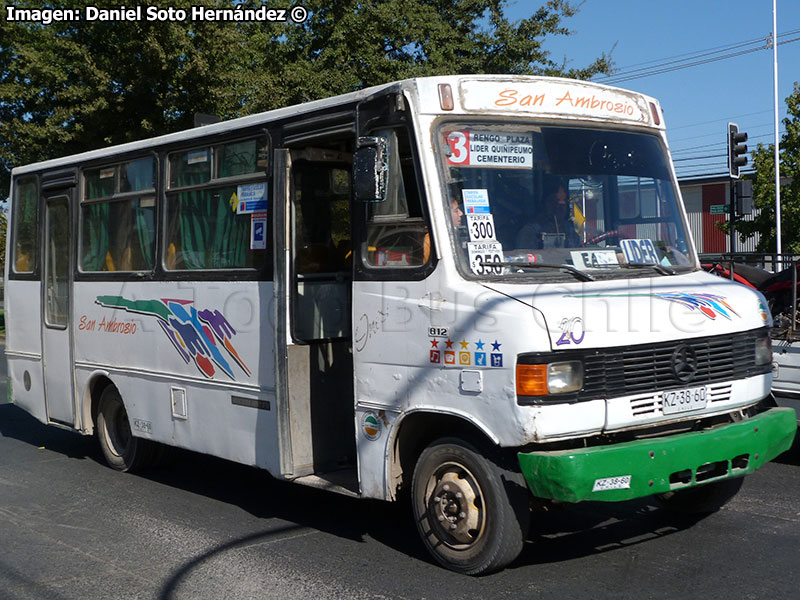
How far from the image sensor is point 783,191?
28547 millimetres

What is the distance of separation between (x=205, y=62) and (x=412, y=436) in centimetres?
1338

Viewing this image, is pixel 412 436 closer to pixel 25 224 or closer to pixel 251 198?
pixel 251 198

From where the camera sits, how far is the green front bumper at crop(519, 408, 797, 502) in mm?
5148

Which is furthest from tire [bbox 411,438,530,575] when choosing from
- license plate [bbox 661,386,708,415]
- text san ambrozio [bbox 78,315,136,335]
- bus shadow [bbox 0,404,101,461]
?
bus shadow [bbox 0,404,101,461]

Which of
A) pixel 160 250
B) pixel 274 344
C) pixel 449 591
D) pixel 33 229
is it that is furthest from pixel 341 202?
pixel 33 229

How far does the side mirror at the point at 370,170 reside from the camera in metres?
5.80

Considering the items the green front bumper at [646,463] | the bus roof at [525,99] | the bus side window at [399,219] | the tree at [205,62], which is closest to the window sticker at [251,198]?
the bus roof at [525,99]

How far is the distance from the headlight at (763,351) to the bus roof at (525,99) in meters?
1.66

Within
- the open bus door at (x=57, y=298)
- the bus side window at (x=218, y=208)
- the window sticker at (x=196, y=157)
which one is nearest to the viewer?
the bus side window at (x=218, y=208)

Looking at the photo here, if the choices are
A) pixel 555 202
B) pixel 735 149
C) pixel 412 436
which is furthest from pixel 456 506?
pixel 735 149

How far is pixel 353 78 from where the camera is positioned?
19.8 m

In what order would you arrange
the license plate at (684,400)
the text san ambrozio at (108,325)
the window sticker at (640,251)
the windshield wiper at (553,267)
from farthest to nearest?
the text san ambrozio at (108,325) < the window sticker at (640,251) < the windshield wiper at (553,267) < the license plate at (684,400)

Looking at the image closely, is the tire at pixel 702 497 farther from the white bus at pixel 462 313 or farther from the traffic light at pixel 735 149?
the traffic light at pixel 735 149

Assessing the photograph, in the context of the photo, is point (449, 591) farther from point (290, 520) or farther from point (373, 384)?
point (290, 520)
